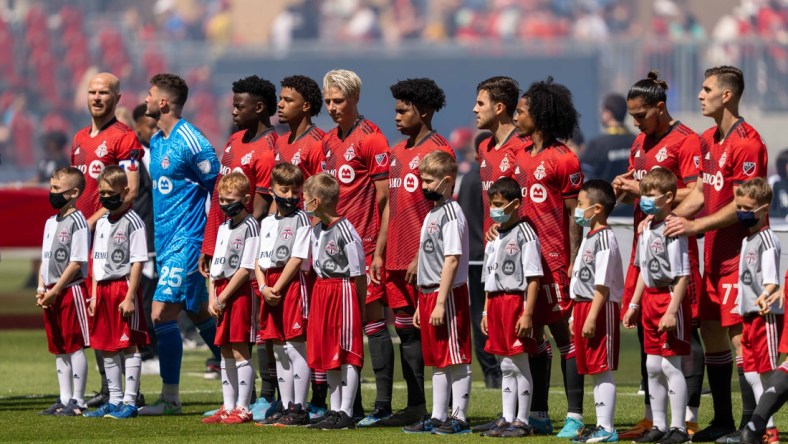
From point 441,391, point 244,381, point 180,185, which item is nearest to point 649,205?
point 441,391

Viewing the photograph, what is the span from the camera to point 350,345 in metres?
8.34

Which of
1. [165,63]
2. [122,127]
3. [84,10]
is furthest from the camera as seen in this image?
[84,10]

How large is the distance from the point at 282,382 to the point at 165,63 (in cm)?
2921

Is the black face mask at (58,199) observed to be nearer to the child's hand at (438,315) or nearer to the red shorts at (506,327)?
the child's hand at (438,315)

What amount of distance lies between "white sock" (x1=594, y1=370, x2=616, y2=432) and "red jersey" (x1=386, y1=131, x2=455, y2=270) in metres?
1.43

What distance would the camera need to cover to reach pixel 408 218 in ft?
28.2

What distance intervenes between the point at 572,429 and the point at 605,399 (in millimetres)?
329

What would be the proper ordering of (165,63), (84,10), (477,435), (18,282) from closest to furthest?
(477,435)
(18,282)
(165,63)
(84,10)

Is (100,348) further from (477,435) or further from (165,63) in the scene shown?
A: (165,63)

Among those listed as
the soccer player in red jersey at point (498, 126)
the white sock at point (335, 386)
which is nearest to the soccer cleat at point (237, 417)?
the white sock at point (335, 386)

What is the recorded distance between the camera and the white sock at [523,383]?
7.93m

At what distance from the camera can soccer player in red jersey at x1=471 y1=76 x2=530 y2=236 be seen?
8359 millimetres

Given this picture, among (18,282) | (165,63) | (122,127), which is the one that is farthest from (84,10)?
(122,127)

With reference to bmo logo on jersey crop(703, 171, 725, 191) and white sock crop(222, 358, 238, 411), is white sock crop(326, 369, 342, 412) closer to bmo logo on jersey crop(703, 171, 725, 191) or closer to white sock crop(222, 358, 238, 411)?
white sock crop(222, 358, 238, 411)
